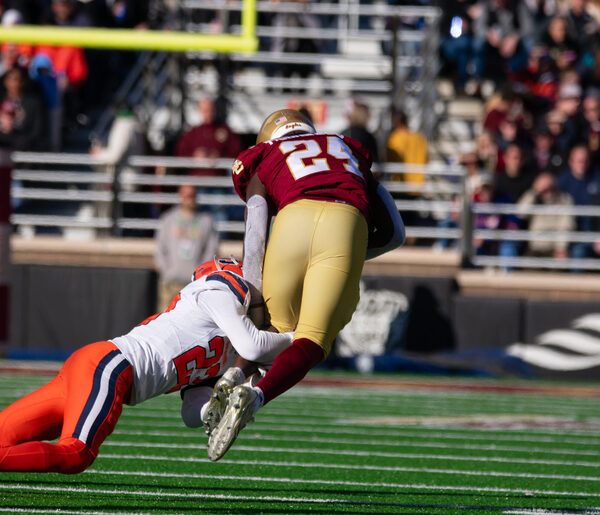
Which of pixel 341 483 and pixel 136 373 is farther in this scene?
pixel 341 483

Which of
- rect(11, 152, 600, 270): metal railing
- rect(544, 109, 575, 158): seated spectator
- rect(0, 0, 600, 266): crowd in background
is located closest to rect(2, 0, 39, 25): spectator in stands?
rect(0, 0, 600, 266): crowd in background

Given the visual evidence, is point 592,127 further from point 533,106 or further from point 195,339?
point 195,339

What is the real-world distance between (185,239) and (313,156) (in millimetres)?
7287

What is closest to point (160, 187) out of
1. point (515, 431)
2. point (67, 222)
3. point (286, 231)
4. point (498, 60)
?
point (67, 222)

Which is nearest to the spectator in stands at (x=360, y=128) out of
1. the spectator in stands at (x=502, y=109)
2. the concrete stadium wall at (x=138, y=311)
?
the concrete stadium wall at (x=138, y=311)

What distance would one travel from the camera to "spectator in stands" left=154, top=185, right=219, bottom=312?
1184 centimetres

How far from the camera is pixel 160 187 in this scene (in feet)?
44.9

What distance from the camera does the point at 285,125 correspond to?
4.94 m

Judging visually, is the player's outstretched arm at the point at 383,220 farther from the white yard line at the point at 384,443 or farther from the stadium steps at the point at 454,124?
the stadium steps at the point at 454,124

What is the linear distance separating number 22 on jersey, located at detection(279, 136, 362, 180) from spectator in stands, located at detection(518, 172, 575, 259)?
8.19m

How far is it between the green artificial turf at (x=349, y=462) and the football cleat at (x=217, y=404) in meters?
0.36

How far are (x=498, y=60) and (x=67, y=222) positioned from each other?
219 inches

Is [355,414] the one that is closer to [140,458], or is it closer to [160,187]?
[140,458]

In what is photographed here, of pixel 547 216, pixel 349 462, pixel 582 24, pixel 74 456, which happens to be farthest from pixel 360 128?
pixel 74 456
